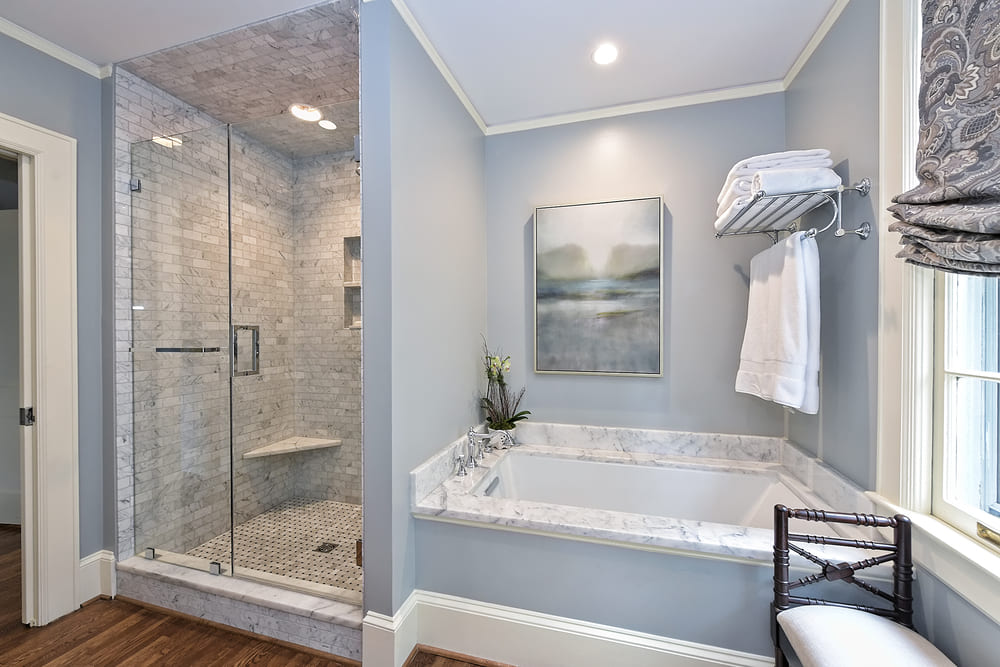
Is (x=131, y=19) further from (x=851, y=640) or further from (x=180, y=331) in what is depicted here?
(x=851, y=640)

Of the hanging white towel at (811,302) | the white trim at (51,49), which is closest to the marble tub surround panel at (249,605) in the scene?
the hanging white towel at (811,302)

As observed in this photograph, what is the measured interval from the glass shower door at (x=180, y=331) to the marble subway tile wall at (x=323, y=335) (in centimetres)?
35

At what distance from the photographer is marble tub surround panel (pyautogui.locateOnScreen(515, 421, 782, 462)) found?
2.07 m

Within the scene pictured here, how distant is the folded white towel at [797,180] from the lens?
4.71 feet

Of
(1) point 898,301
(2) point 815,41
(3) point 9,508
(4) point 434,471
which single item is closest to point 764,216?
(1) point 898,301

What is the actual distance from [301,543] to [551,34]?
2.66 meters

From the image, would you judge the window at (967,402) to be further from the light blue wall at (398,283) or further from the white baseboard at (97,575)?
the white baseboard at (97,575)

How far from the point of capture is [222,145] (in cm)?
204

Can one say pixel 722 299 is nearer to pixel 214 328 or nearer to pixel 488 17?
pixel 488 17

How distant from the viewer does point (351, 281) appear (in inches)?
77.2

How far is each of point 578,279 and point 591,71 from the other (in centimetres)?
102

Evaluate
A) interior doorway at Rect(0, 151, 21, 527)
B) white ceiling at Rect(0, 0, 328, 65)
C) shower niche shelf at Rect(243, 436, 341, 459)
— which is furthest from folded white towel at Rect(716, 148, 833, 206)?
interior doorway at Rect(0, 151, 21, 527)

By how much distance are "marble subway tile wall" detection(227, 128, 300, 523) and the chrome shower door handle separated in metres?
0.02

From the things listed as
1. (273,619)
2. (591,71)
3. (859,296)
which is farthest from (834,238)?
(273,619)
